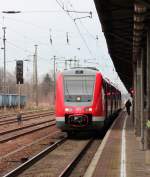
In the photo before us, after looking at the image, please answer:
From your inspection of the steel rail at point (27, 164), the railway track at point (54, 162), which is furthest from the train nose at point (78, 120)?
the steel rail at point (27, 164)

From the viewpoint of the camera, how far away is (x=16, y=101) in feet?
259

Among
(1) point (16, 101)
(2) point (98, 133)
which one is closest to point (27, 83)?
(1) point (16, 101)

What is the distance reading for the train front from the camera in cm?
2223

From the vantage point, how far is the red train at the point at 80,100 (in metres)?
22.2

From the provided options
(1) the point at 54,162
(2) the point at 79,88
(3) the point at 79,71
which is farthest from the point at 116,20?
(3) the point at 79,71

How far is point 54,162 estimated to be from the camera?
15375mm

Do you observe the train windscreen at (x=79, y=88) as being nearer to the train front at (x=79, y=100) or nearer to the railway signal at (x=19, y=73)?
the train front at (x=79, y=100)

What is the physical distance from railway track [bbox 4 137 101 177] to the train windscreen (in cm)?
212

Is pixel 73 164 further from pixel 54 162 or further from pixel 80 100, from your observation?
pixel 80 100

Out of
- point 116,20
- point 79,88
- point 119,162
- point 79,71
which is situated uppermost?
point 116,20

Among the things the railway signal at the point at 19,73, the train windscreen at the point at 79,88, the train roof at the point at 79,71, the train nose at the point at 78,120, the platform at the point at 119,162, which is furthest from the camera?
the railway signal at the point at 19,73

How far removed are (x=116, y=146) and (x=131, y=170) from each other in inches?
243

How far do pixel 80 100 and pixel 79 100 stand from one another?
0.14 feet

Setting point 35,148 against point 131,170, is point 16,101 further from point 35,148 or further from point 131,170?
point 131,170
